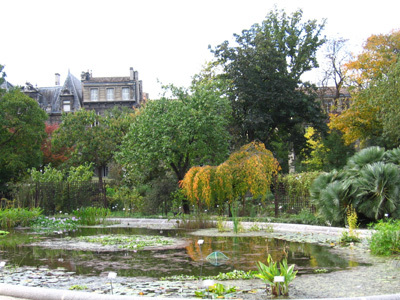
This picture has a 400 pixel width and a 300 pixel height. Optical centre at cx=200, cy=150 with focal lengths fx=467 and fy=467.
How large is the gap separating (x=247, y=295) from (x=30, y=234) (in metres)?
11.7

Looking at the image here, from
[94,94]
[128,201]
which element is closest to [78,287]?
[128,201]

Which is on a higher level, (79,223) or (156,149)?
(156,149)

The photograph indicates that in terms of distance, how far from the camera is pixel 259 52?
102ft

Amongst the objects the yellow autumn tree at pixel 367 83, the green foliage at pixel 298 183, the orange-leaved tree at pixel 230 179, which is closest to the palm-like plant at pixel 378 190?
the green foliage at pixel 298 183

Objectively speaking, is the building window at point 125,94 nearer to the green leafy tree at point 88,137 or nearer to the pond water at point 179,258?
the green leafy tree at point 88,137

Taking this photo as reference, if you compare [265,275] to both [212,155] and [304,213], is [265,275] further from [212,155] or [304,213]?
[212,155]

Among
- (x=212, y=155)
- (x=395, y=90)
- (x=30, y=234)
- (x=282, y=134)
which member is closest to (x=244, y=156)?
(x=212, y=155)

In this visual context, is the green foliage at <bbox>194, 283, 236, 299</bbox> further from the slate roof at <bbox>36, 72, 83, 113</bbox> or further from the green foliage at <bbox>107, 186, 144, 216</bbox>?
the slate roof at <bbox>36, 72, 83, 113</bbox>

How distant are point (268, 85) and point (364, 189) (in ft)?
58.5

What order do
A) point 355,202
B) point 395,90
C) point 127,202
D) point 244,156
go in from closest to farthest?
point 355,202, point 244,156, point 127,202, point 395,90

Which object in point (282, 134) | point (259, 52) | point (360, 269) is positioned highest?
point (259, 52)

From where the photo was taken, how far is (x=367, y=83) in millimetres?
36375

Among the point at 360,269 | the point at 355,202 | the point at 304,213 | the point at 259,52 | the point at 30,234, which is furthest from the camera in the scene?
the point at 259,52

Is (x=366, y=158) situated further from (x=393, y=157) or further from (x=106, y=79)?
(x=106, y=79)
